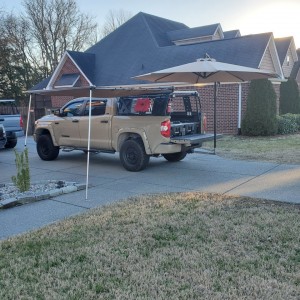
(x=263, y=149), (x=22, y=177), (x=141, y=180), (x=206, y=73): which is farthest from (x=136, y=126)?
(x=263, y=149)

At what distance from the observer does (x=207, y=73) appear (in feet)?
39.2

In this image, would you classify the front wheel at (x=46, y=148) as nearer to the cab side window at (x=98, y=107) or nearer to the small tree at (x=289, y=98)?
the cab side window at (x=98, y=107)

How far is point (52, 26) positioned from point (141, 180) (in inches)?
1210

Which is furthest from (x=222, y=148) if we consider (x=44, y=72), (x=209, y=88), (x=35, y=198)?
(x=44, y=72)

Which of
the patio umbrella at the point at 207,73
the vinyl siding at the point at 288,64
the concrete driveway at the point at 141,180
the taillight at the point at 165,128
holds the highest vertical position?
the vinyl siding at the point at 288,64

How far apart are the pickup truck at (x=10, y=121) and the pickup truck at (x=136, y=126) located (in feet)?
12.4

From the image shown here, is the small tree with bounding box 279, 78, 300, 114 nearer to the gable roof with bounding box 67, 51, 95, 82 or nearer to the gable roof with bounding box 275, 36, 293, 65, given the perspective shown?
the gable roof with bounding box 275, 36, 293, 65

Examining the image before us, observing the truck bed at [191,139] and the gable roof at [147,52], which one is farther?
the gable roof at [147,52]

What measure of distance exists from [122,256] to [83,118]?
21.3 feet

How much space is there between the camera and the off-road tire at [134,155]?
888 centimetres

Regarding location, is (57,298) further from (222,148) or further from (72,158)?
(222,148)

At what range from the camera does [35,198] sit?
6.54m

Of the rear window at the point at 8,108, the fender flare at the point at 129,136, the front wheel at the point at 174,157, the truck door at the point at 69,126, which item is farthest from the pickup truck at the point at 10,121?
the front wheel at the point at 174,157

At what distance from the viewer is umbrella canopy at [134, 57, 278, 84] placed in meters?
9.89
